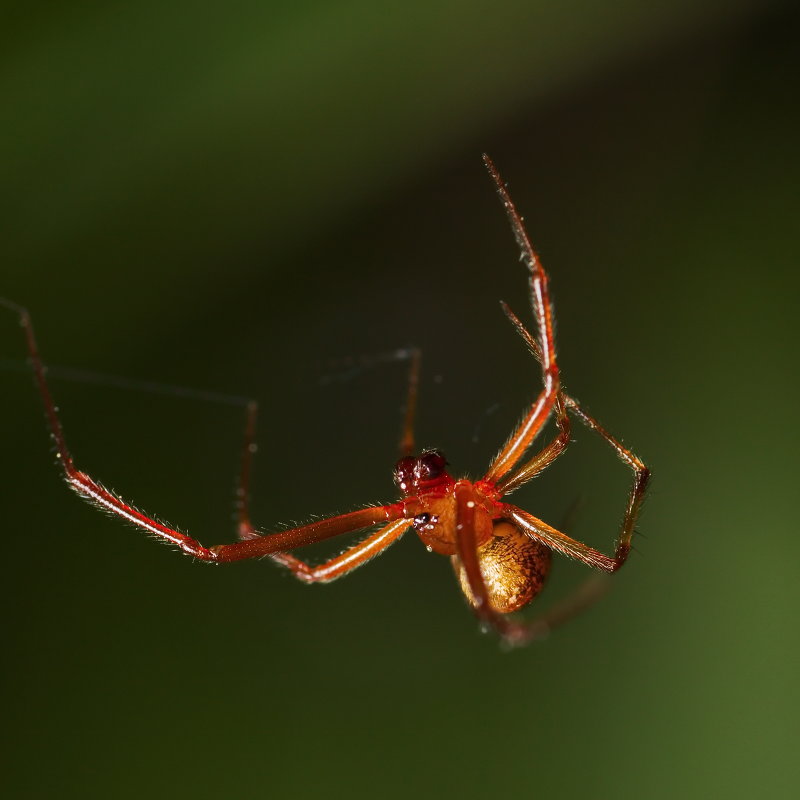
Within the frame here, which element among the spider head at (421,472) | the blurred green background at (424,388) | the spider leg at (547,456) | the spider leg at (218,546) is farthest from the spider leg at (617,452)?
the blurred green background at (424,388)

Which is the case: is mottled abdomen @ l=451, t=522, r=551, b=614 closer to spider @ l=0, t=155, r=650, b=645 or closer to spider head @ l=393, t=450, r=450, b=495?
spider @ l=0, t=155, r=650, b=645

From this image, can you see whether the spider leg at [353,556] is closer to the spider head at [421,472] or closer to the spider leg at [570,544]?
the spider head at [421,472]

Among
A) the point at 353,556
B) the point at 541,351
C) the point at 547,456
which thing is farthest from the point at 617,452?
the point at 353,556

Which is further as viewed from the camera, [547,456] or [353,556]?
[353,556]

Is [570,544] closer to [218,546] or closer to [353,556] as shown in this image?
[353,556]

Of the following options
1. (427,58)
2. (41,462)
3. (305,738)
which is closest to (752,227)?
(427,58)

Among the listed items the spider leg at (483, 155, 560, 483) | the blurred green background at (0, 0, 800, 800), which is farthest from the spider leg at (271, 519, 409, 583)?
the blurred green background at (0, 0, 800, 800)
